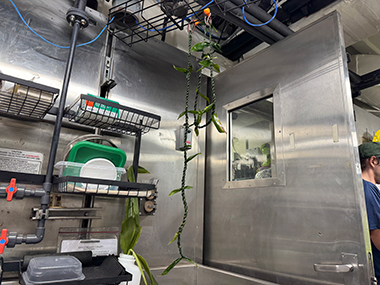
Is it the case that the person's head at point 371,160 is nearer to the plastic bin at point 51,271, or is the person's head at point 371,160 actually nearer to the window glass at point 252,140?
the window glass at point 252,140

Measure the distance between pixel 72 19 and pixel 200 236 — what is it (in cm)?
138

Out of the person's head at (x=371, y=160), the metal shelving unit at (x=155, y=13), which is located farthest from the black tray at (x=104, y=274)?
the person's head at (x=371, y=160)

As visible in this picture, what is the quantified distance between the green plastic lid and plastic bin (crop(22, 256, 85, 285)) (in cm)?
36

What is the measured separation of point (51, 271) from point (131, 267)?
0.35 m

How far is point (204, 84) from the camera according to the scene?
1.85 metres

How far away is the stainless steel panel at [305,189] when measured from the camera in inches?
37.9

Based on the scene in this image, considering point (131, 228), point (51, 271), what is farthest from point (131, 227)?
point (51, 271)

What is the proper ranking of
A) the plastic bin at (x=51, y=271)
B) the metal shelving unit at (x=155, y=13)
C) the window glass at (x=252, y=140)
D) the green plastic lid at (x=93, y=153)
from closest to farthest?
the plastic bin at (x=51, y=271) → the green plastic lid at (x=93, y=153) → the metal shelving unit at (x=155, y=13) → the window glass at (x=252, y=140)

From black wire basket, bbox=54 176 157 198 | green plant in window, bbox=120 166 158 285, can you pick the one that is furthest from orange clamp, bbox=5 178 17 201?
green plant in window, bbox=120 166 158 285

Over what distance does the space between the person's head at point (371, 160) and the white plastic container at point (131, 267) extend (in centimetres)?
149

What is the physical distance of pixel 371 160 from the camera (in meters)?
1.56

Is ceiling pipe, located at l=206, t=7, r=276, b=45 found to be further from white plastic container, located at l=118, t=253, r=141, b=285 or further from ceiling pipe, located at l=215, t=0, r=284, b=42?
white plastic container, located at l=118, t=253, r=141, b=285

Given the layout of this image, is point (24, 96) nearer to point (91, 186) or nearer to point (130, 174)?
point (91, 186)

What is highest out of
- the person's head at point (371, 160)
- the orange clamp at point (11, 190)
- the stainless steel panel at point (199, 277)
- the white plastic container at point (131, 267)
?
the person's head at point (371, 160)
